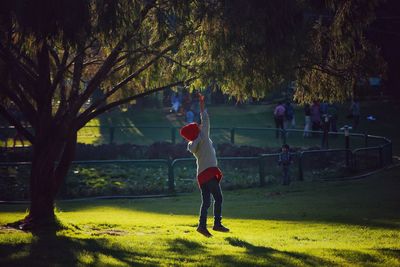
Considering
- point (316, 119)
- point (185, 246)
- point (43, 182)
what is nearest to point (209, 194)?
point (185, 246)

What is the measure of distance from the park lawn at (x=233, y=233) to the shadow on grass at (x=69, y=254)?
0.01m

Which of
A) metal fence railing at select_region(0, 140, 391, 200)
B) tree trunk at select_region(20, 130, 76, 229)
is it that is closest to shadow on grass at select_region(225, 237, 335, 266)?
tree trunk at select_region(20, 130, 76, 229)

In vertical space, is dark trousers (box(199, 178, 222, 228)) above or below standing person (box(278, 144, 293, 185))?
below

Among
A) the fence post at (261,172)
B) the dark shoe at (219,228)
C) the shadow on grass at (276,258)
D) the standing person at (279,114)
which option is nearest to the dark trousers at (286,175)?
the fence post at (261,172)

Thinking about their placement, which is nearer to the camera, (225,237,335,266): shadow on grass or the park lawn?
(225,237,335,266): shadow on grass

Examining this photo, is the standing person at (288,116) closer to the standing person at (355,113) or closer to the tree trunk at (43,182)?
the standing person at (355,113)

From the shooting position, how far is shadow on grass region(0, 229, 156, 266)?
1012 cm

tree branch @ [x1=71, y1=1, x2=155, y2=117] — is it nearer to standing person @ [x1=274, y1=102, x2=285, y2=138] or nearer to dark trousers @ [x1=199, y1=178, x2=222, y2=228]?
dark trousers @ [x1=199, y1=178, x2=222, y2=228]

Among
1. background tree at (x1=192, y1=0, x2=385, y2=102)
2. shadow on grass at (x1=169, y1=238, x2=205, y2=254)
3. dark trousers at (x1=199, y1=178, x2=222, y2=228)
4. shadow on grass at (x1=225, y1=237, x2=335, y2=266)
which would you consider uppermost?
background tree at (x1=192, y1=0, x2=385, y2=102)

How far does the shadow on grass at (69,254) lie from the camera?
10.1 m

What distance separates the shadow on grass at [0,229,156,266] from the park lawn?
0.01m

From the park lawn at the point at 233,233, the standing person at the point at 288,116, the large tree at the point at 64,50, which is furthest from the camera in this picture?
the standing person at the point at 288,116

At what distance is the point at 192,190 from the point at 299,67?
34.0ft

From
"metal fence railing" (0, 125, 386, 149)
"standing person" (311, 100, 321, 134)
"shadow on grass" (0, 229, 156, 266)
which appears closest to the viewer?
"shadow on grass" (0, 229, 156, 266)
